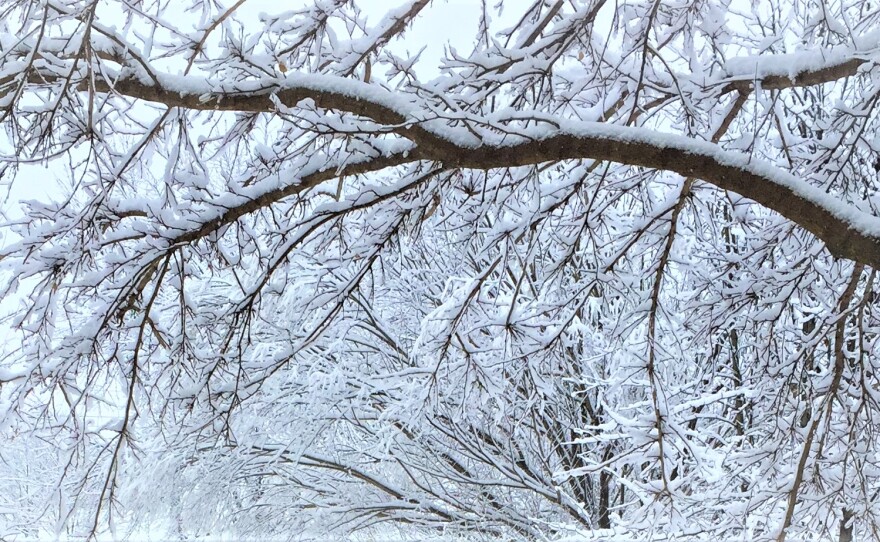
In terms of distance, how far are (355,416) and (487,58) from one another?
4611 millimetres

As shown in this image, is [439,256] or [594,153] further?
[439,256]

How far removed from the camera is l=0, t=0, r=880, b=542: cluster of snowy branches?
2.50 m

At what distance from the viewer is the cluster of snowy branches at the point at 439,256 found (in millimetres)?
2502

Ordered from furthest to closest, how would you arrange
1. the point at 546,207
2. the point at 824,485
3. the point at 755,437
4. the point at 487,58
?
the point at 755,437
the point at 824,485
the point at 546,207
the point at 487,58

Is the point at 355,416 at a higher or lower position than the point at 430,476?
higher

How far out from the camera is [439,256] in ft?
24.8

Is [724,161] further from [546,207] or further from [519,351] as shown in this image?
[519,351]

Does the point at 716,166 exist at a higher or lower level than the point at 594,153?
lower

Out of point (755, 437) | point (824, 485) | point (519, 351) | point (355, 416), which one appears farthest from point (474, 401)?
point (755, 437)

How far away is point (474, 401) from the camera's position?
14.2ft

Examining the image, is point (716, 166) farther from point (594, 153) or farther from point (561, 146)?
point (561, 146)

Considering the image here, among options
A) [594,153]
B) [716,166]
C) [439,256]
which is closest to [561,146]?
[594,153]

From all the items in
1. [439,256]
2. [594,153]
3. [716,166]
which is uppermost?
[439,256]

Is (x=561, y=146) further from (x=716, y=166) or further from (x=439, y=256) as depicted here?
(x=439, y=256)
